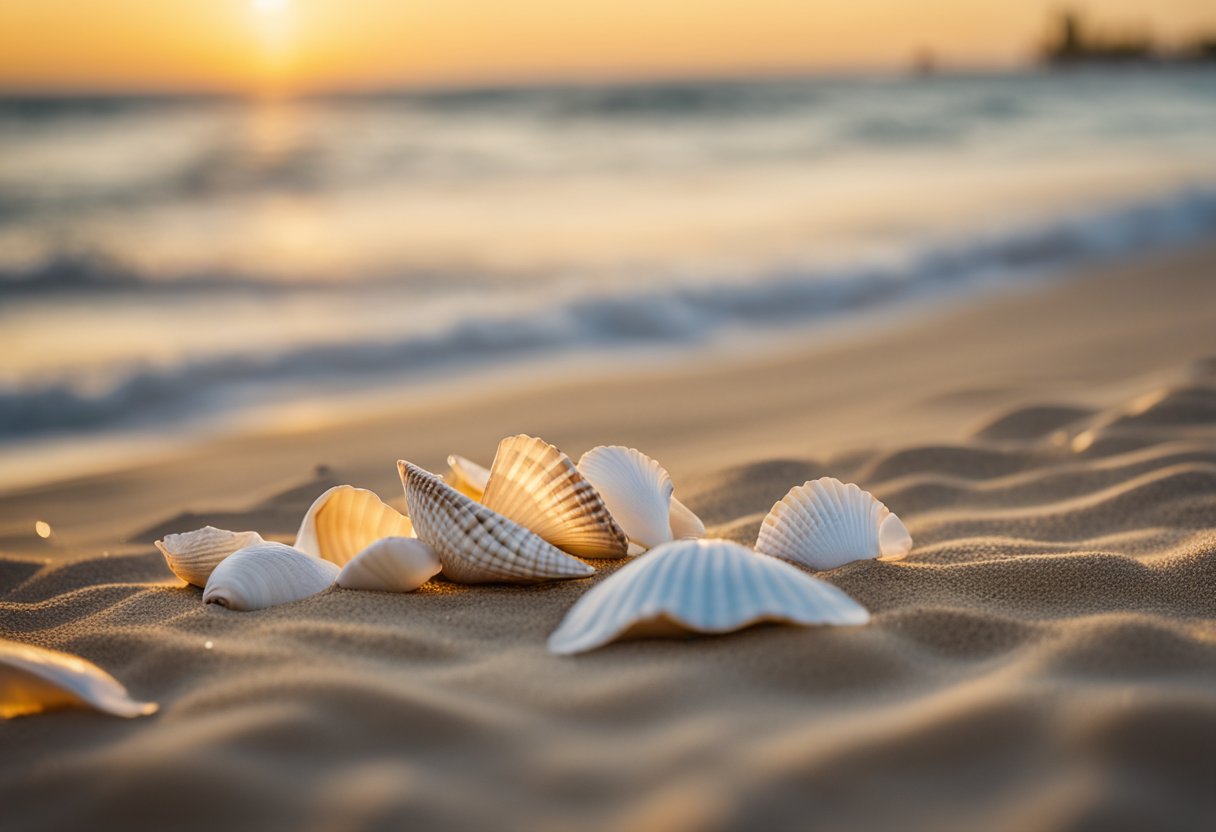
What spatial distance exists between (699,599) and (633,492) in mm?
542

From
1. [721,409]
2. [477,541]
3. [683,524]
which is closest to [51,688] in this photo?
[477,541]

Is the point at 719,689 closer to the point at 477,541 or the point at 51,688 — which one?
the point at 477,541

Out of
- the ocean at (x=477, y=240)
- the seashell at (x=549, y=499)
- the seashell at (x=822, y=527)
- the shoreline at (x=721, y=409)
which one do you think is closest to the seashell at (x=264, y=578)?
the seashell at (x=549, y=499)

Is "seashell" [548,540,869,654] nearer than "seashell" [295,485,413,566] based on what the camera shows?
Yes

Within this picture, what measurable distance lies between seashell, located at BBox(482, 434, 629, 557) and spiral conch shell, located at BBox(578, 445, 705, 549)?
2.9 inches

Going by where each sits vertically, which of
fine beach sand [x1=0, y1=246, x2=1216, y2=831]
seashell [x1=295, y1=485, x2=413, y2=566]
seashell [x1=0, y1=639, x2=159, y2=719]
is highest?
seashell [x1=295, y1=485, x2=413, y2=566]

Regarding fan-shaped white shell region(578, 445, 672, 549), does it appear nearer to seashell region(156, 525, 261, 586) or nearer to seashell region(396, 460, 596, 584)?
seashell region(396, 460, 596, 584)

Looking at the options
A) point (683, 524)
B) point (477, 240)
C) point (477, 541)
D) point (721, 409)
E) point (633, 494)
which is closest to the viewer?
point (477, 541)

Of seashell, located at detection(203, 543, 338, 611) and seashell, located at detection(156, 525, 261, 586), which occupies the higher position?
seashell, located at detection(156, 525, 261, 586)

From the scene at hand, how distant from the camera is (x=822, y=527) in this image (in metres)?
2.04

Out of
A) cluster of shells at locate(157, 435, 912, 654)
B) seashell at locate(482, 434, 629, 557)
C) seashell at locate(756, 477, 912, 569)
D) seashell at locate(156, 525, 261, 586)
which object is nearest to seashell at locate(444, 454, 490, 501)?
cluster of shells at locate(157, 435, 912, 654)

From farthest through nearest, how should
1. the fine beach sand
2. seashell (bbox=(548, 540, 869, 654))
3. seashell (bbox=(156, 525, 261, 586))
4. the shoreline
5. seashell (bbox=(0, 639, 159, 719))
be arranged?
the shoreline
seashell (bbox=(156, 525, 261, 586))
seashell (bbox=(548, 540, 869, 654))
seashell (bbox=(0, 639, 159, 719))
the fine beach sand

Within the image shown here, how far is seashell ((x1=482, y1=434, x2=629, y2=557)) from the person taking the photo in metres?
2.05

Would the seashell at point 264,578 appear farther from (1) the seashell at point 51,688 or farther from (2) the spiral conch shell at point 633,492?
(2) the spiral conch shell at point 633,492
